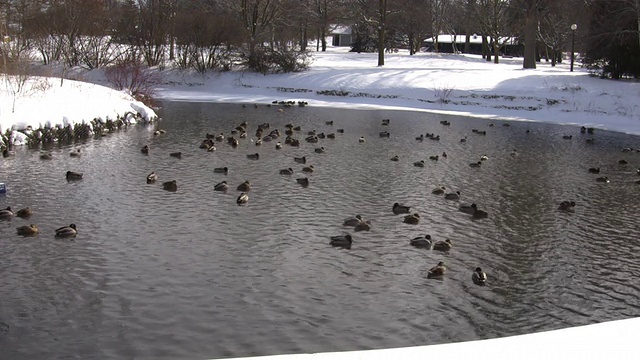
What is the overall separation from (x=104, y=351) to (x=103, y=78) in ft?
145

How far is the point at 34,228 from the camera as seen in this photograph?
1309cm

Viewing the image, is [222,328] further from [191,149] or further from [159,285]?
[191,149]

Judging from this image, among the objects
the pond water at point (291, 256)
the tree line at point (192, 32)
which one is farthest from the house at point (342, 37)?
the pond water at point (291, 256)

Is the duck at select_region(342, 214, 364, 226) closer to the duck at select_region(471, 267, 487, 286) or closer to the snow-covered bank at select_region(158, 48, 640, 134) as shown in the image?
the duck at select_region(471, 267, 487, 286)

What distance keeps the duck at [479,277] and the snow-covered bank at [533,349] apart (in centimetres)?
350

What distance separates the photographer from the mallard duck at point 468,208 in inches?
621

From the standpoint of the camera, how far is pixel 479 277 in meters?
11.3

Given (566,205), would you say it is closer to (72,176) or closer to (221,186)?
(221,186)

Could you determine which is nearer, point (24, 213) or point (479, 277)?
point (479, 277)

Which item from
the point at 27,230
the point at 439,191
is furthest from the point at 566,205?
the point at 27,230

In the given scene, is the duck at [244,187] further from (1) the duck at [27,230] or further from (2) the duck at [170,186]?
(1) the duck at [27,230]

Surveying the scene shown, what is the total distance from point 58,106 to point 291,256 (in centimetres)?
1765

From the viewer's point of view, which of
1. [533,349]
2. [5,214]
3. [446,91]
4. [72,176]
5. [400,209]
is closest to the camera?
[533,349]

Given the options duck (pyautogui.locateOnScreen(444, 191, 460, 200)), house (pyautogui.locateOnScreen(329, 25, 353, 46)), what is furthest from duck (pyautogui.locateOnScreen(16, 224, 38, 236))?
house (pyautogui.locateOnScreen(329, 25, 353, 46))
